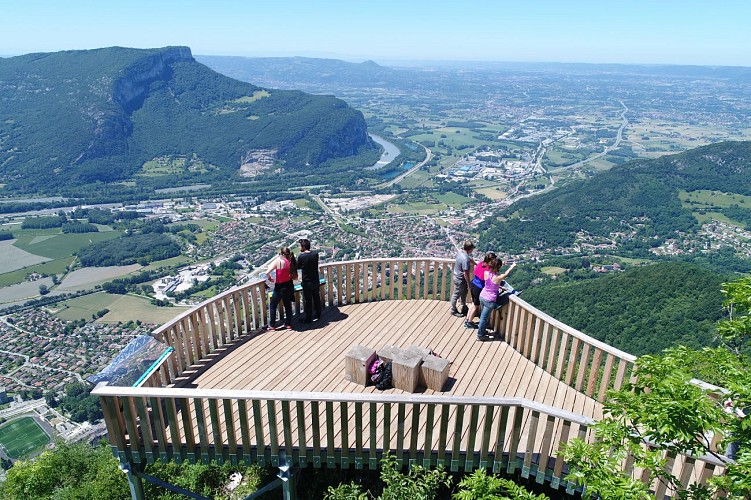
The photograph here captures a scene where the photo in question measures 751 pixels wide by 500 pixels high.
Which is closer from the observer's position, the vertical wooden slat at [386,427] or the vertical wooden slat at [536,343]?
the vertical wooden slat at [386,427]

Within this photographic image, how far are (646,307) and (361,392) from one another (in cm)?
3157

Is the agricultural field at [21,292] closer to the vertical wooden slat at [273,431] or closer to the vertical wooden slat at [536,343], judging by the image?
the vertical wooden slat at [273,431]

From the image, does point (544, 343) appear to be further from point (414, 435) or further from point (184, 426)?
point (184, 426)

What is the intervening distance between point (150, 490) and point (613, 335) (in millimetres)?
28654

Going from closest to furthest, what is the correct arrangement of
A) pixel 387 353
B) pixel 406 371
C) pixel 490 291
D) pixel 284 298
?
pixel 406 371, pixel 387 353, pixel 490 291, pixel 284 298

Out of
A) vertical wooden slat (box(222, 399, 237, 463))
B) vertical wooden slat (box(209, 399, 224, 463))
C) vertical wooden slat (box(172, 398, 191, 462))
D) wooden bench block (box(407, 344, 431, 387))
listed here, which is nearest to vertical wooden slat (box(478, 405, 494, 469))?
wooden bench block (box(407, 344, 431, 387))

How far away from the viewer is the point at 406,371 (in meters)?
6.59

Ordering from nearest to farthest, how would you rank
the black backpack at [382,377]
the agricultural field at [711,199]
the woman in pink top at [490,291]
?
1. the black backpack at [382,377]
2. the woman in pink top at [490,291]
3. the agricultural field at [711,199]

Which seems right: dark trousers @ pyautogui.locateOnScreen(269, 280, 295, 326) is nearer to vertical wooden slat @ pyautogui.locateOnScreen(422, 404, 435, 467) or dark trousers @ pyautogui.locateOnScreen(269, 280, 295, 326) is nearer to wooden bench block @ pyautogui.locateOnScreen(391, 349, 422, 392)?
wooden bench block @ pyautogui.locateOnScreen(391, 349, 422, 392)

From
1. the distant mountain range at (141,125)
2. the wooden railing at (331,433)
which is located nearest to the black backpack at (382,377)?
the wooden railing at (331,433)

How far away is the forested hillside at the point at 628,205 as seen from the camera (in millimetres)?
79875

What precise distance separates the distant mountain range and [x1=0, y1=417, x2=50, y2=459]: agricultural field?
315 feet

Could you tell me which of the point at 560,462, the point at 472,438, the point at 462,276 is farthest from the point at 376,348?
the point at 560,462

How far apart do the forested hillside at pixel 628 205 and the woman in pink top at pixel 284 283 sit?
69.1 metres
